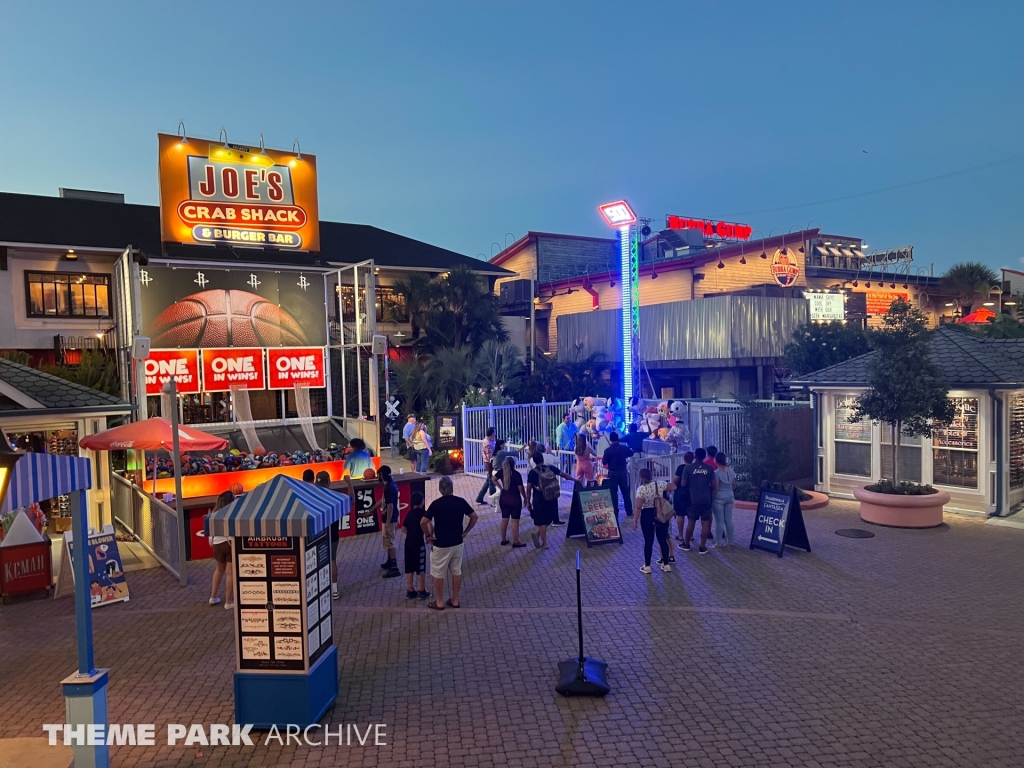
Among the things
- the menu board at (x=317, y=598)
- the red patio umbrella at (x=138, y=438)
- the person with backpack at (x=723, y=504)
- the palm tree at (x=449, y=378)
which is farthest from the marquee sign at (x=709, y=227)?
the menu board at (x=317, y=598)

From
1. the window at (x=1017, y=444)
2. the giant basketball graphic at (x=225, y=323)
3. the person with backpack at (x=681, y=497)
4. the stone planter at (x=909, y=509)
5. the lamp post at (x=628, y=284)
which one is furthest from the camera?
the lamp post at (x=628, y=284)

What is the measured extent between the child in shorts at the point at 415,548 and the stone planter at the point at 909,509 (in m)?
8.78

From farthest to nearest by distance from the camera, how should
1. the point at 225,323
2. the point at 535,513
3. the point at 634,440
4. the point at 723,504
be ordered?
1. the point at 225,323
2. the point at 634,440
3. the point at 535,513
4. the point at 723,504

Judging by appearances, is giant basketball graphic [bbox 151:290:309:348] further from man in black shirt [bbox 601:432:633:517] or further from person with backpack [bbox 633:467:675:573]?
person with backpack [bbox 633:467:675:573]

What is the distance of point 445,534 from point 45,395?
28.0ft

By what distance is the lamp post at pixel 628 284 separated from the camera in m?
21.8

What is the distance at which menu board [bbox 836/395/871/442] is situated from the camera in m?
16.0

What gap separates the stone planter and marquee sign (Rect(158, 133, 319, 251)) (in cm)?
1512

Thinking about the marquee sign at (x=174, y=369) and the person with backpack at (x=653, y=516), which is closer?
the person with backpack at (x=653, y=516)

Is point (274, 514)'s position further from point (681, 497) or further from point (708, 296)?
point (708, 296)

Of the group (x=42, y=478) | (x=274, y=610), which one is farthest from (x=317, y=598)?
(x=42, y=478)

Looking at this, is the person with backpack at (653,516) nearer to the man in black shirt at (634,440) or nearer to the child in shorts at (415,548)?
the child in shorts at (415,548)

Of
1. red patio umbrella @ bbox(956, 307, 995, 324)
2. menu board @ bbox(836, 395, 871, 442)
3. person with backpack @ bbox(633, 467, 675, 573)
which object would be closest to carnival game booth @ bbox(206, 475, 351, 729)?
person with backpack @ bbox(633, 467, 675, 573)

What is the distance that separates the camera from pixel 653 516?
10688 mm
